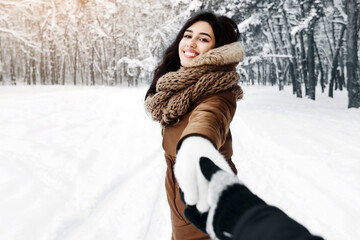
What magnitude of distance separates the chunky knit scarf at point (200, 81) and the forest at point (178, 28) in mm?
11868

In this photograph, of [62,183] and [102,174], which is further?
[102,174]

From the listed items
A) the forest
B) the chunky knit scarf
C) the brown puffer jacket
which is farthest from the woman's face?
the forest

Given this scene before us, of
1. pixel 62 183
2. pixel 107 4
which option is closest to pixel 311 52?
pixel 62 183

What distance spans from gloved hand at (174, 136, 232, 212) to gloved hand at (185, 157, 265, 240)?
0.14 ft

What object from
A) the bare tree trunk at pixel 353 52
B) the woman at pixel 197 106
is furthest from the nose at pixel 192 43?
the bare tree trunk at pixel 353 52

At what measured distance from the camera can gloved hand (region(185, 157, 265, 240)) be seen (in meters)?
0.68

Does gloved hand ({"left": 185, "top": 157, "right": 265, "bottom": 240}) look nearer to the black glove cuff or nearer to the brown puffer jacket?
the black glove cuff

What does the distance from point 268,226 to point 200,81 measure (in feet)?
3.47

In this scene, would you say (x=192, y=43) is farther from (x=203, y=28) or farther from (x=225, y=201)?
(x=225, y=201)

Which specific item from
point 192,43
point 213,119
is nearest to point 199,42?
point 192,43

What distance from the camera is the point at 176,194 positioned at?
6.05 ft

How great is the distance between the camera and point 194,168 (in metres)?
0.85

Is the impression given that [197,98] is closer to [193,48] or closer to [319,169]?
[193,48]

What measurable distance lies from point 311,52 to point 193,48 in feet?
54.8
